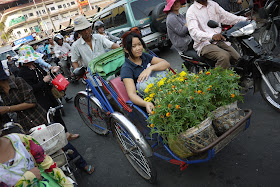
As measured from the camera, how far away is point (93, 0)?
69.4 metres

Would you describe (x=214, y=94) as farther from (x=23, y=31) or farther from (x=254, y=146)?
(x=23, y=31)

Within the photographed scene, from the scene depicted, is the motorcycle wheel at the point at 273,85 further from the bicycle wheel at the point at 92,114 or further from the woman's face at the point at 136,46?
the bicycle wheel at the point at 92,114

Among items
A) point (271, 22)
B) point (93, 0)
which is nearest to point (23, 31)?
point (93, 0)

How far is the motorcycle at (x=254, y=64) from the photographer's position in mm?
2950

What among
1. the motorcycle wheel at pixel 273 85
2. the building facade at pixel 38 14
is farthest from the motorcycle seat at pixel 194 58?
the building facade at pixel 38 14

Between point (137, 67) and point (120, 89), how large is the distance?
1.24 ft

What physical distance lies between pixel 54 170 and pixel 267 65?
9.67 ft

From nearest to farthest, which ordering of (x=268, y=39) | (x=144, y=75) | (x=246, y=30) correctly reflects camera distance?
(x=144, y=75) < (x=246, y=30) < (x=268, y=39)

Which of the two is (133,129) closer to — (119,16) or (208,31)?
(208,31)

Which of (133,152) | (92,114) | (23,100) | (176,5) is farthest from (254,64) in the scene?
(23,100)

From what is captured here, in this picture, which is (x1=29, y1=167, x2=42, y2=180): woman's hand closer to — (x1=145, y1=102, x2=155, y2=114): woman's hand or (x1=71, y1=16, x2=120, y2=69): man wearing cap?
(x1=145, y1=102, x2=155, y2=114): woman's hand

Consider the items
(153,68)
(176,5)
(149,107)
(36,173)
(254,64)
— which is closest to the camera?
(36,173)

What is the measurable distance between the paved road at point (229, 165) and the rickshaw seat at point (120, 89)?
3.65ft

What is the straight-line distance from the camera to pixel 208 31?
3.61m
